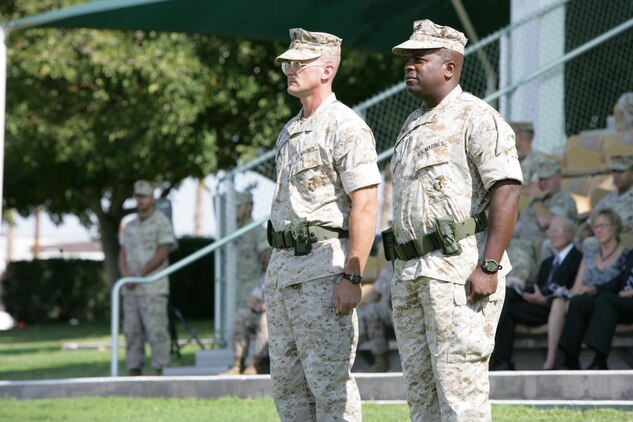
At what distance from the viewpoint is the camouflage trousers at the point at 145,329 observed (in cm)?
1247

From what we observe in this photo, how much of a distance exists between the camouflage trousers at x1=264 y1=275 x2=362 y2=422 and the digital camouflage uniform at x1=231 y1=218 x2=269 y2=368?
5.53 m

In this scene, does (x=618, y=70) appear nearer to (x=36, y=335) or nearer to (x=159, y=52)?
(x=159, y=52)

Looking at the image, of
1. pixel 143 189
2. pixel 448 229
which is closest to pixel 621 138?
pixel 143 189

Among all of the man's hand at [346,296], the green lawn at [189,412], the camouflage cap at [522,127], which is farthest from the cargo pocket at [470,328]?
the camouflage cap at [522,127]

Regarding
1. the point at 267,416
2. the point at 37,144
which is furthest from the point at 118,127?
the point at 267,416

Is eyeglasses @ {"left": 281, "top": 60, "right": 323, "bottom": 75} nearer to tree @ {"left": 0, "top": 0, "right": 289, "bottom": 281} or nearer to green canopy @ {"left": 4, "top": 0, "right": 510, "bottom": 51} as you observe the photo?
green canopy @ {"left": 4, "top": 0, "right": 510, "bottom": 51}

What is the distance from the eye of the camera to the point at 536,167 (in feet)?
38.9

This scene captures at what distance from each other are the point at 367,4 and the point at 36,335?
10.0 meters

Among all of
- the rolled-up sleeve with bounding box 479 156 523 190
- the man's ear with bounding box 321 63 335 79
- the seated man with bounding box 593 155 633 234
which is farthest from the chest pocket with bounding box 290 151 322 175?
the seated man with bounding box 593 155 633 234

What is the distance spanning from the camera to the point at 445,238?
18.0 feet

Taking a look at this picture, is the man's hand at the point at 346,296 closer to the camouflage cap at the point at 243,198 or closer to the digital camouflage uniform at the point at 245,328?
the digital camouflage uniform at the point at 245,328

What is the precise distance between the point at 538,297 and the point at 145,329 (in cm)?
428

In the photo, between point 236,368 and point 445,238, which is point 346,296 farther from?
point 236,368

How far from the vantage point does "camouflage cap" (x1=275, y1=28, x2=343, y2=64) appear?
6.11 metres
